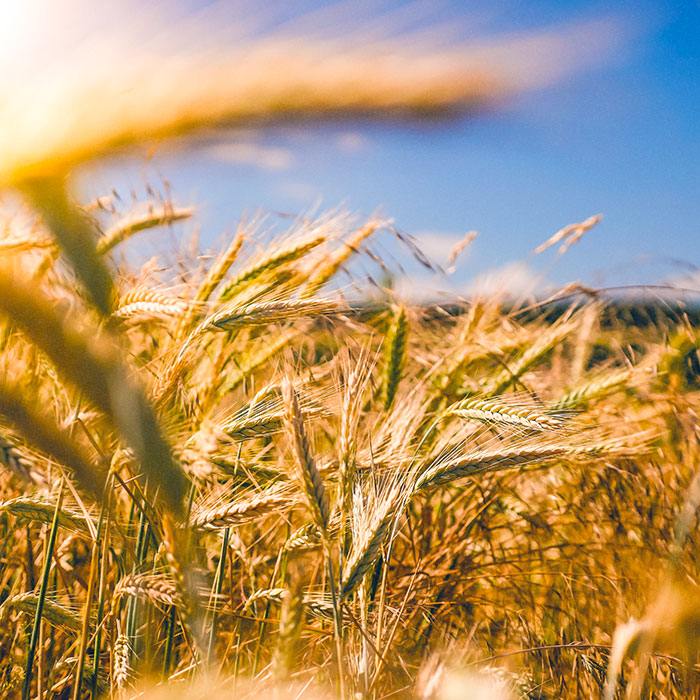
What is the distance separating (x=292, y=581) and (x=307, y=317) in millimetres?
490

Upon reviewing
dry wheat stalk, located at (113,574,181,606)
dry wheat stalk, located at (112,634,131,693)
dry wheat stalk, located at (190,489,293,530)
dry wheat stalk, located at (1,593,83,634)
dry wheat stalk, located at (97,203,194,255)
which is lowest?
dry wheat stalk, located at (112,634,131,693)

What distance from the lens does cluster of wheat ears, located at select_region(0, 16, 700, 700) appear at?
0.66 m

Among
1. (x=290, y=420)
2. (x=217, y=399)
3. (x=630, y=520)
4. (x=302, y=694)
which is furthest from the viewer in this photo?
(x=630, y=520)

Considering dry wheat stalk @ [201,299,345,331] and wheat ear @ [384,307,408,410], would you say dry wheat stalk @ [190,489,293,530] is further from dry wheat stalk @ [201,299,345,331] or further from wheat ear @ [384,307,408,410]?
wheat ear @ [384,307,408,410]

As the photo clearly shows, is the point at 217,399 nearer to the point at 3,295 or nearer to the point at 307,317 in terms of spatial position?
the point at 307,317

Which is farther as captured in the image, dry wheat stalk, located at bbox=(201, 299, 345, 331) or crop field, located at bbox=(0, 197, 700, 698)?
dry wheat stalk, located at bbox=(201, 299, 345, 331)

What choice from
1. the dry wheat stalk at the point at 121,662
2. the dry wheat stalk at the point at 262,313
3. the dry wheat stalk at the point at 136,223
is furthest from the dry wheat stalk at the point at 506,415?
the dry wheat stalk at the point at 136,223

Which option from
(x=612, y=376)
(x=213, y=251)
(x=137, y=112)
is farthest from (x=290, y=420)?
(x=612, y=376)

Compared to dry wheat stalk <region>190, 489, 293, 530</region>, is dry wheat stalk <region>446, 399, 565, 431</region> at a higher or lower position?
higher

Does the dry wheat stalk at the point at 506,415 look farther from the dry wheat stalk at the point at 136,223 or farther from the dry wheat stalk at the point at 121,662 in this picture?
the dry wheat stalk at the point at 136,223

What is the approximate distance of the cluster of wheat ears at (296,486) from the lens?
66 cm

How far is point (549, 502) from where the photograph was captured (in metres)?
1.84

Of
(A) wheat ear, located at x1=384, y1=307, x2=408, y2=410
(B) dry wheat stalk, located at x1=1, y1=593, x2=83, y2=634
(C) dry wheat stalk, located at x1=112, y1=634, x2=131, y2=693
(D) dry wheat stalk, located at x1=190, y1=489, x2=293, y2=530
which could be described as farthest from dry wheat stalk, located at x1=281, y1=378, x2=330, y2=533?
(A) wheat ear, located at x1=384, y1=307, x2=408, y2=410

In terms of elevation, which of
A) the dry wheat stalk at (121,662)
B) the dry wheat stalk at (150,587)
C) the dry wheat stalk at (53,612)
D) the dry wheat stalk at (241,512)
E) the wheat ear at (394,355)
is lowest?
the dry wheat stalk at (121,662)
